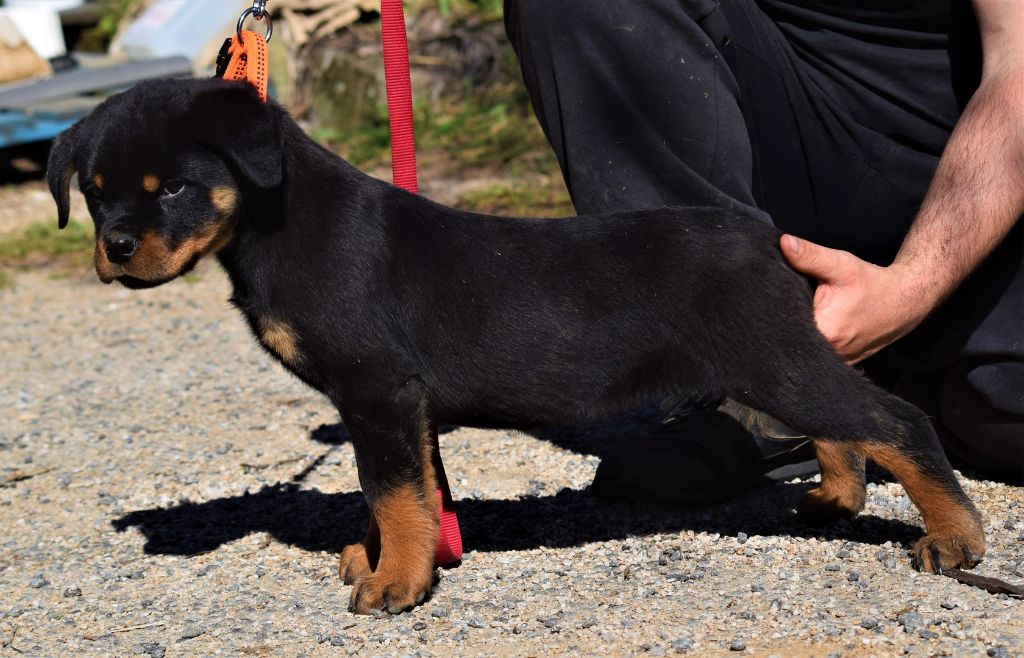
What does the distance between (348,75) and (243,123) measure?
6721 mm

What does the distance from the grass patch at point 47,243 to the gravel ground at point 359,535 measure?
258 centimetres

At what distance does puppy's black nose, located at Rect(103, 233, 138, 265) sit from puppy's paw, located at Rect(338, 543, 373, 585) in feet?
3.33

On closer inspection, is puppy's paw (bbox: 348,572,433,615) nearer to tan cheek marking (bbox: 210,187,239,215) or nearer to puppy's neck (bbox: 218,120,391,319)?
puppy's neck (bbox: 218,120,391,319)

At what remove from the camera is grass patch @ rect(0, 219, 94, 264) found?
300 inches

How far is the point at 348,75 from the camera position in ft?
31.3

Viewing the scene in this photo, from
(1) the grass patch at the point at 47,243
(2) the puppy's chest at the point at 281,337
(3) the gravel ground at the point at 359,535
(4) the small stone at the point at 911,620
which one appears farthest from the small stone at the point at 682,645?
(1) the grass patch at the point at 47,243

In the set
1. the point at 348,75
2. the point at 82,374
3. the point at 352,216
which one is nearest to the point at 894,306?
the point at 352,216

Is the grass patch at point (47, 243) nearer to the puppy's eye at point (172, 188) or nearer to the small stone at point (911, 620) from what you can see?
the puppy's eye at point (172, 188)

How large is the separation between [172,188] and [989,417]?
2484mm

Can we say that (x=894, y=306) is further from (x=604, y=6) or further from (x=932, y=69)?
(x=604, y=6)

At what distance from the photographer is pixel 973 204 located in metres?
3.49

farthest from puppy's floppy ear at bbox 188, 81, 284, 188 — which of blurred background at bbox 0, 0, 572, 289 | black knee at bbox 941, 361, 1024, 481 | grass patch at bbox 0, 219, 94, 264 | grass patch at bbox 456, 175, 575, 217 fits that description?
grass patch at bbox 0, 219, 94, 264

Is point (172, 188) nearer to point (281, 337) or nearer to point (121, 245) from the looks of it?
point (121, 245)

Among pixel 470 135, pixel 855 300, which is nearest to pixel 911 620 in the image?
pixel 855 300
